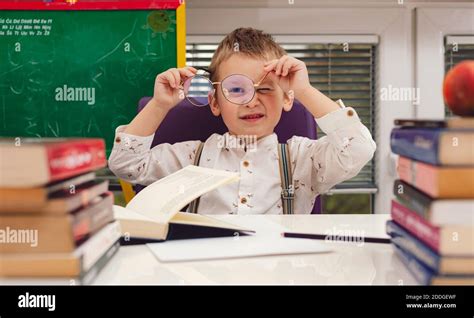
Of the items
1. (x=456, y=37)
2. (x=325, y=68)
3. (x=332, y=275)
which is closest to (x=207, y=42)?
(x=325, y=68)

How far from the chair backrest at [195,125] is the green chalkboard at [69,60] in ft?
2.14

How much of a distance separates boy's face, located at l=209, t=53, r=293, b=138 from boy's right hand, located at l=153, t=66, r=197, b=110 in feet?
0.32

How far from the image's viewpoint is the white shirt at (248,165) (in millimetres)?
1253

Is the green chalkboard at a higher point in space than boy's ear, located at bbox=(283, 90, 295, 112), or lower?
higher

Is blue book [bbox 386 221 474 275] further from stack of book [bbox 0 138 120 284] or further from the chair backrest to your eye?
the chair backrest

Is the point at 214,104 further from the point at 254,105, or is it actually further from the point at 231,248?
the point at 231,248

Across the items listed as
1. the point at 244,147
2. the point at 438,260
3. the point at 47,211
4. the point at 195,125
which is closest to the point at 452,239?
the point at 438,260

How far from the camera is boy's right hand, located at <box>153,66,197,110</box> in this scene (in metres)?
1.29

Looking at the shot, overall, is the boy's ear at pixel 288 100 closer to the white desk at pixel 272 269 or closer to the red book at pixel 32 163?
the white desk at pixel 272 269

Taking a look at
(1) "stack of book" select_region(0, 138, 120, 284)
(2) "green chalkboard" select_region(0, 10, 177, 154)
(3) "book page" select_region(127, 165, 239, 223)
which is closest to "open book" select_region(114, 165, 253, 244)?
(3) "book page" select_region(127, 165, 239, 223)

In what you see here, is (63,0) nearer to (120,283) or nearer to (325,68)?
(325,68)

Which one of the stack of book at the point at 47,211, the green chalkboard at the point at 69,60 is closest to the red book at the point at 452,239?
the stack of book at the point at 47,211

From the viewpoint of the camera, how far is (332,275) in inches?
21.5
